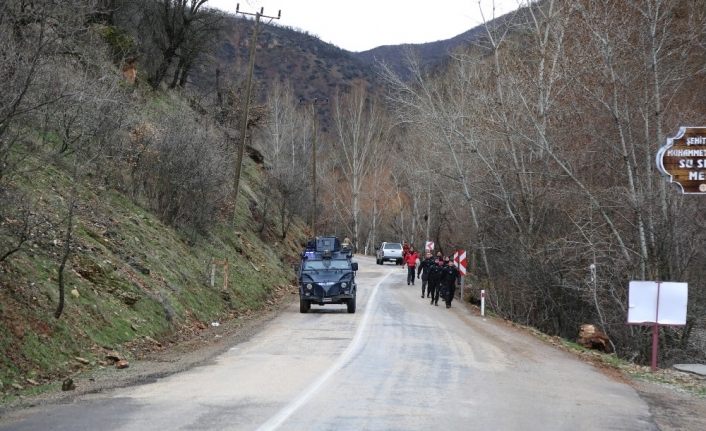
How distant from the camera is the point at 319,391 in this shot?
1031 centimetres

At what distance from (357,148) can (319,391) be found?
64.5 m

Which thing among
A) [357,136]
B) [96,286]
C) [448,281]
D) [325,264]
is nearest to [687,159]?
[96,286]

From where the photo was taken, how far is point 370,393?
33.7 ft

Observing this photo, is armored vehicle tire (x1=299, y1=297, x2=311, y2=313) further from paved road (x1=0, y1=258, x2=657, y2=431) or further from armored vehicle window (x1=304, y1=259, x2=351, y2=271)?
paved road (x1=0, y1=258, x2=657, y2=431)

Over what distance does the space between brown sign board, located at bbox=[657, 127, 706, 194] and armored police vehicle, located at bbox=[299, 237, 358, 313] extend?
12.1m

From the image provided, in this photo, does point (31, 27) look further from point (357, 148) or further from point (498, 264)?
point (357, 148)

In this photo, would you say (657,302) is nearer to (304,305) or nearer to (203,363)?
(203,363)

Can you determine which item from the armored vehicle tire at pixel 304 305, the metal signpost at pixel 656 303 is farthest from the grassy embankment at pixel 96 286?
the metal signpost at pixel 656 303

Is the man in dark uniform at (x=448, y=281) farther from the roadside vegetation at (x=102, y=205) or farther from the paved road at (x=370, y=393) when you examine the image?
the paved road at (x=370, y=393)

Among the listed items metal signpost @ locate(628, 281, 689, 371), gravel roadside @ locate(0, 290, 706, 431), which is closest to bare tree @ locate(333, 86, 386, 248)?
gravel roadside @ locate(0, 290, 706, 431)

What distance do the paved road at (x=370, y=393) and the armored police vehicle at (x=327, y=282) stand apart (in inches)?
248

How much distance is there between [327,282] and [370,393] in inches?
589

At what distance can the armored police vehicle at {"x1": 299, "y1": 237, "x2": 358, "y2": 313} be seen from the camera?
985 inches

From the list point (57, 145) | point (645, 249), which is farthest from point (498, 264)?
point (57, 145)
